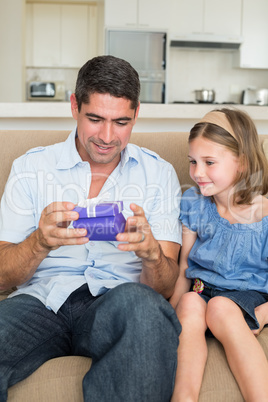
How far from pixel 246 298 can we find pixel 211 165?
438 millimetres

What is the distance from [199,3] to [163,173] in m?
4.42

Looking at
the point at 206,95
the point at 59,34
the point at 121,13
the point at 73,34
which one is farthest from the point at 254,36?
the point at 59,34

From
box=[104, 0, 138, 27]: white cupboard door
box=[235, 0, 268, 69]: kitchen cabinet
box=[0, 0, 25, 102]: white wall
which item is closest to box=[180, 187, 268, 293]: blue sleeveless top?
box=[104, 0, 138, 27]: white cupboard door

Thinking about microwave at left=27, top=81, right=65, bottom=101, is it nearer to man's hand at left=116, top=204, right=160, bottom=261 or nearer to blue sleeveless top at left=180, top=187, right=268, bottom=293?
blue sleeveless top at left=180, top=187, right=268, bottom=293

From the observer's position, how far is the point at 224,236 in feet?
5.20

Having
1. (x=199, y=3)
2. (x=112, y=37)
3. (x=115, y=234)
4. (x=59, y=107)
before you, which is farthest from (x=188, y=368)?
(x=199, y=3)

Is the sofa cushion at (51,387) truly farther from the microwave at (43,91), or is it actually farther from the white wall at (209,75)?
the microwave at (43,91)

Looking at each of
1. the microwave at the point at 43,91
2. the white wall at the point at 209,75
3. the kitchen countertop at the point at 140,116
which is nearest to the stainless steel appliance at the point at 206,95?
the white wall at the point at 209,75

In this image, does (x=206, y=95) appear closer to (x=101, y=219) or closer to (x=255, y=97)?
(x=255, y=97)

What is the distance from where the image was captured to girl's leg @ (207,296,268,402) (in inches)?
46.3

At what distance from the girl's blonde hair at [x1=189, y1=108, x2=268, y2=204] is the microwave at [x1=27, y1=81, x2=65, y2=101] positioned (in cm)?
502

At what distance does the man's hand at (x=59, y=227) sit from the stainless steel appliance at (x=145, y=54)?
174 inches

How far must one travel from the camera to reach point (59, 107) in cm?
254

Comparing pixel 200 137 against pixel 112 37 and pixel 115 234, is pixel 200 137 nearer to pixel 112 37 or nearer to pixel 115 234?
pixel 115 234
